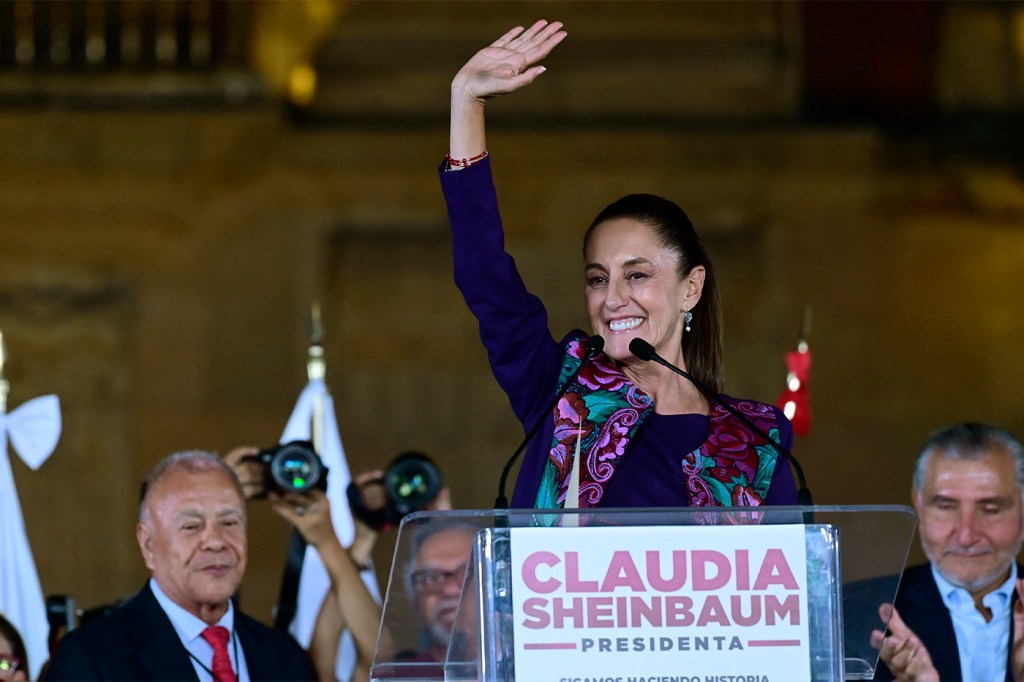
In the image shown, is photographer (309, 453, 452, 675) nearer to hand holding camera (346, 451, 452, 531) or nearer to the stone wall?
hand holding camera (346, 451, 452, 531)

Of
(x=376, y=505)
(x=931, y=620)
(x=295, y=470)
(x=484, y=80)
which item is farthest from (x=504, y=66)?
(x=376, y=505)

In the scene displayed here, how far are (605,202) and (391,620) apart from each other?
5.12 metres

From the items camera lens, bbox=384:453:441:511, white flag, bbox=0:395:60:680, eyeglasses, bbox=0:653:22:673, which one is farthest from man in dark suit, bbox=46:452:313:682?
white flag, bbox=0:395:60:680

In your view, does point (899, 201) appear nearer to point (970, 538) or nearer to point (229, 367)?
point (229, 367)

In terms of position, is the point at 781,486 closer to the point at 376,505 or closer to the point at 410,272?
the point at 376,505

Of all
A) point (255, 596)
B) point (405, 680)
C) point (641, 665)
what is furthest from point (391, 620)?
point (255, 596)

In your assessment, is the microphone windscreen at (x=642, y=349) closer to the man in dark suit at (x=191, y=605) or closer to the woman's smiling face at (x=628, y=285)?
the woman's smiling face at (x=628, y=285)

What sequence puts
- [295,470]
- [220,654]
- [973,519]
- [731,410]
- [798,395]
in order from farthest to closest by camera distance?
[798,395], [295,470], [973,519], [220,654], [731,410]

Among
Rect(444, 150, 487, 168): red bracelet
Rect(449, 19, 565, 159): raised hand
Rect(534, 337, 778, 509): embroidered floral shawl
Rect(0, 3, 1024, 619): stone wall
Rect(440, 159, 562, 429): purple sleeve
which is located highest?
Rect(0, 3, 1024, 619): stone wall

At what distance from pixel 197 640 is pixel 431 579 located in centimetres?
147

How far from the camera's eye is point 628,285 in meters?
2.82

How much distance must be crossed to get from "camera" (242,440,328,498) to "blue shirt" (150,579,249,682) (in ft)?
1.73

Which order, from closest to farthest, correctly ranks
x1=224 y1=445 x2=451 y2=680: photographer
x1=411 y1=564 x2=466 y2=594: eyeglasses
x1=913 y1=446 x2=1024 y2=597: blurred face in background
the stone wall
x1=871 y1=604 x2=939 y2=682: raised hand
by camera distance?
x1=411 y1=564 x2=466 y2=594: eyeglasses, x1=871 y1=604 x2=939 y2=682: raised hand, x1=913 y1=446 x2=1024 y2=597: blurred face in background, x1=224 y1=445 x2=451 y2=680: photographer, the stone wall

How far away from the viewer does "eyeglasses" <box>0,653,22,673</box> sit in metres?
3.78
